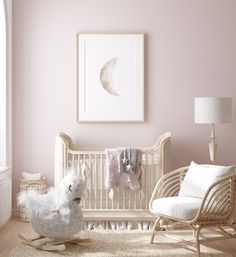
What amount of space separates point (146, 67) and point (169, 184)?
130cm

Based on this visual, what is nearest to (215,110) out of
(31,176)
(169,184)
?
(169,184)

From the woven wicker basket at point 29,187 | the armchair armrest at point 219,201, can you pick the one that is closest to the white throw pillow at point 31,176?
the woven wicker basket at point 29,187

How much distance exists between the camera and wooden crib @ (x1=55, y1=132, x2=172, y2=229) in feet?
16.0

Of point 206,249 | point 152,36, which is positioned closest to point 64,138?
point 152,36

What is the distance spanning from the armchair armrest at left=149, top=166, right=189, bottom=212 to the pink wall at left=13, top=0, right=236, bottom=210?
15.5 inches

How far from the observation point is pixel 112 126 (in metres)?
5.30

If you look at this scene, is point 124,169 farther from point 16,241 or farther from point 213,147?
point 16,241

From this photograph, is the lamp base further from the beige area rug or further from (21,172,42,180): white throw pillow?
(21,172,42,180): white throw pillow

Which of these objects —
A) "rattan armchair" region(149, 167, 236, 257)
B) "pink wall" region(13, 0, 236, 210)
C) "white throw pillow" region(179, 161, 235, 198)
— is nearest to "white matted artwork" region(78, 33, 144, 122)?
"pink wall" region(13, 0, 236, 210)

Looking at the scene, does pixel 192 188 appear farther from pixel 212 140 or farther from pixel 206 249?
pixel 212 140

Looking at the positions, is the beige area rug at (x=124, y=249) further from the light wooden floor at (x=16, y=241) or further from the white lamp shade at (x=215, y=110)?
the white lamp shade at (x=215, y=110)

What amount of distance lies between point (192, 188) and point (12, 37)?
244cm

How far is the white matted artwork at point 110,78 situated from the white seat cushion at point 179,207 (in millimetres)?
1357

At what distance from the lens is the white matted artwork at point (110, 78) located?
17.2ft
